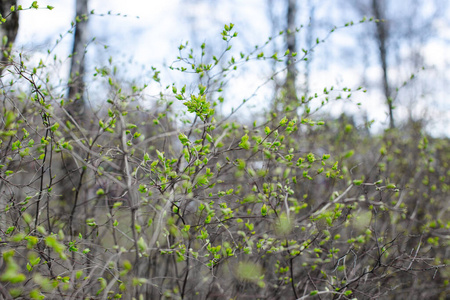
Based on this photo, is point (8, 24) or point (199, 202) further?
point (8, 24)

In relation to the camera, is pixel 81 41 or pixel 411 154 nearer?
pixel 81 41

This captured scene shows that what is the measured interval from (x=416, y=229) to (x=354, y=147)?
1709mm

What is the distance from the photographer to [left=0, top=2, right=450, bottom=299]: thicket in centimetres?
214

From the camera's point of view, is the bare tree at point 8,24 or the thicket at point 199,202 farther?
the bare tree at point 8,24

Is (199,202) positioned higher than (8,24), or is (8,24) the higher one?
(8,24)

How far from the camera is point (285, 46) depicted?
795 centimetres

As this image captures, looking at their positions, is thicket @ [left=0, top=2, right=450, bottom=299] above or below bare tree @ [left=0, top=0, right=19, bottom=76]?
below

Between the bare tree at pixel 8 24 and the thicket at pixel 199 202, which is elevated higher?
the bare tree at pixel 8 24

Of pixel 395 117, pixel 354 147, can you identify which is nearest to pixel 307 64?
pixel 354 147

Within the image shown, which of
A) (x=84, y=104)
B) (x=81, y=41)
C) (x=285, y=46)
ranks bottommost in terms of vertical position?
(x=84, y=104)

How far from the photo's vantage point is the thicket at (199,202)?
2145 millimetres

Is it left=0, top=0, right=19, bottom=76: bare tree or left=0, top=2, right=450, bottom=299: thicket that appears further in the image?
left=0, top=0, right=19, bottom=76: bare tree

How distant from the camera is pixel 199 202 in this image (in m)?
2.39

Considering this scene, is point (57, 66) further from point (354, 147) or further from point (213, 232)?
point (354, 147)
